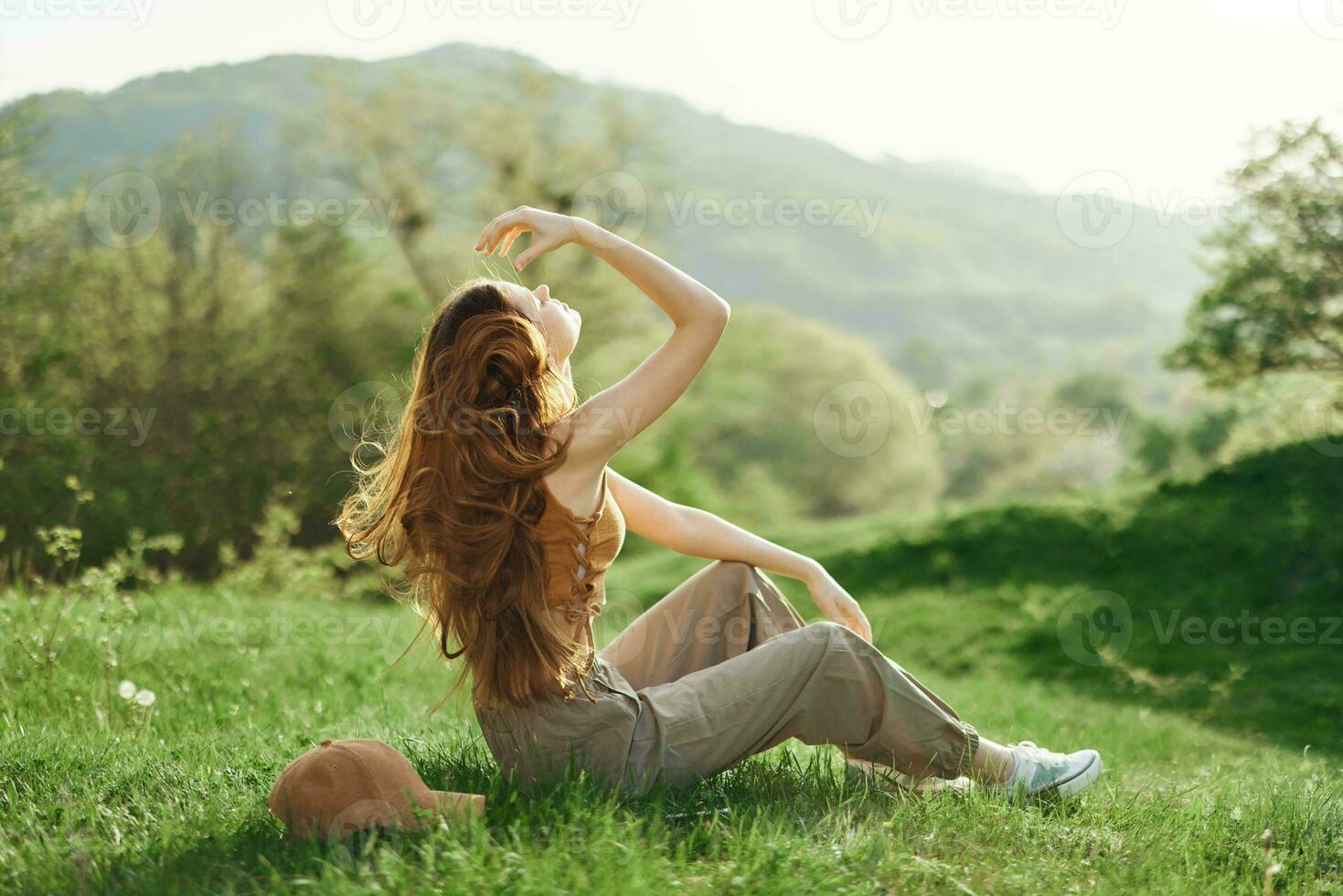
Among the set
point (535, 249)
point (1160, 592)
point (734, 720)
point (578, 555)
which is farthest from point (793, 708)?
point (1160, 592)

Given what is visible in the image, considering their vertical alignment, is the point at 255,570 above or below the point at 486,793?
below

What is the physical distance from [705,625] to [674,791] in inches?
21.0

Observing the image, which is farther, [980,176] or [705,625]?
[980,176]

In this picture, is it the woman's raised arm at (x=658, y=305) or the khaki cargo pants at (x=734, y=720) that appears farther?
the khaki cargo pants at (x=734, y=720)

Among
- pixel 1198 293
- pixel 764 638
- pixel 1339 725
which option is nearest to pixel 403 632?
pixel 764 638

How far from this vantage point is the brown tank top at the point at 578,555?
286 cm

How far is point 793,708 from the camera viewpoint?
2896 millimetres

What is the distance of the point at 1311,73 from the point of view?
10344mm

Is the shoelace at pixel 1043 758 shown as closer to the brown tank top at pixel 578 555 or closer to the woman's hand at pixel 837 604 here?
the woman's hand at pixel 837 604

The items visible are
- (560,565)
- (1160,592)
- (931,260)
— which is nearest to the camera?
(560,565)

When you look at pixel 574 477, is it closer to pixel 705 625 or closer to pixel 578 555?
pixel 578 555

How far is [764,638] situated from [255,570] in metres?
7.92

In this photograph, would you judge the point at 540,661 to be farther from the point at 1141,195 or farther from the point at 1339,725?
the point at 1141,195

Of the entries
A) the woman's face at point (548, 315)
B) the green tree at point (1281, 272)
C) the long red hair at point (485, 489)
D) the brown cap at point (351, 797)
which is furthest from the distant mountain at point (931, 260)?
the brown cap at point (351, 797)
